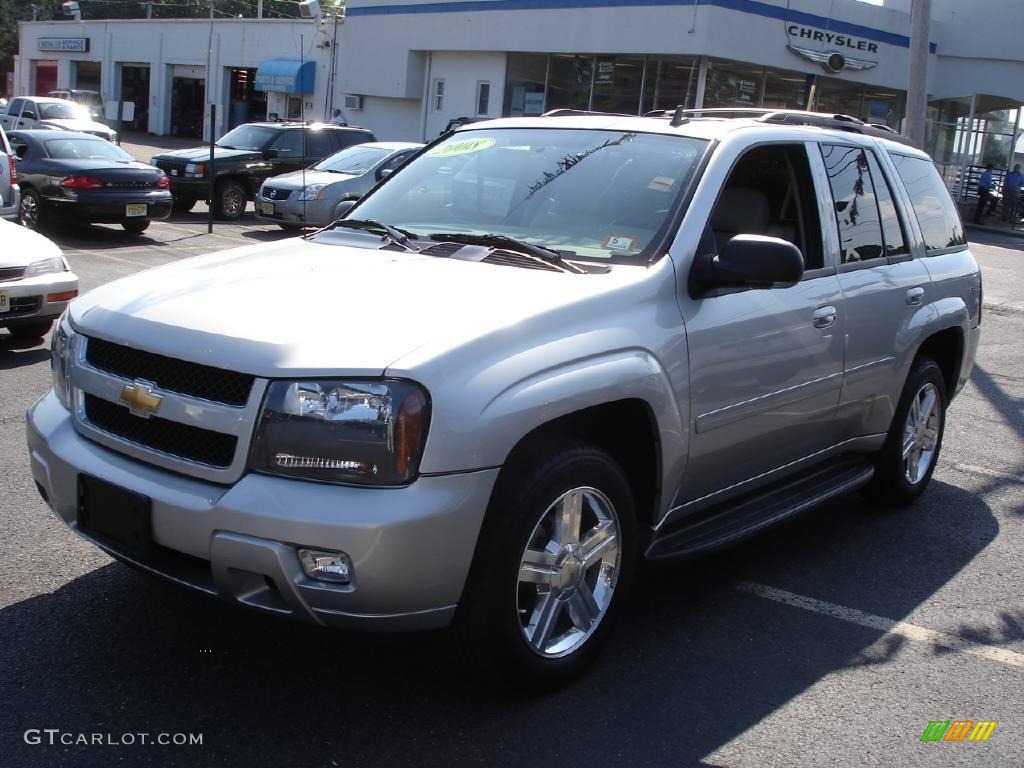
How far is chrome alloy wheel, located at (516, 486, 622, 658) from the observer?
3.42 m

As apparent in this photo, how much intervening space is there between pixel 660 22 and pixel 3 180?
19.0 metres

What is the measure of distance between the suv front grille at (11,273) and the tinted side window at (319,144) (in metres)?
12.3

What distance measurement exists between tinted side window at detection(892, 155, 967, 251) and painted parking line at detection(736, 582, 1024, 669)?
215cm

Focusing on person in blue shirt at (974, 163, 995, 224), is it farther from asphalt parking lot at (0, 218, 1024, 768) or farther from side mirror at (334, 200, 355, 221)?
side mirror at (334, 200, 355, 221)

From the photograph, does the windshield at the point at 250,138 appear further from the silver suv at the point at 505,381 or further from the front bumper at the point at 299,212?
the silver suv at the point at 505,381

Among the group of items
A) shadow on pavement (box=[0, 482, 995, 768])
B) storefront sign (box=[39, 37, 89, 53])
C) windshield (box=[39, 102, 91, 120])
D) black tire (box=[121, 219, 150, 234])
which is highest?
storefront sign (box=[39, 37, 89, 53])

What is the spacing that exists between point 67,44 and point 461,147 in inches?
2156

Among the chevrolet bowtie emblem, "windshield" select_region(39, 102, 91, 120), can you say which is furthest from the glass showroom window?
the chevrolet bowtie emblem

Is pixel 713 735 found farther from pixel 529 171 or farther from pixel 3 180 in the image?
pixel 3 180

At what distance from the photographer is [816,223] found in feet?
15.6

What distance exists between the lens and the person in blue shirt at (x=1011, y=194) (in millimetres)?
30547

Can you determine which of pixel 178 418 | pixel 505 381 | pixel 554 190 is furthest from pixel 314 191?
pixel 505 381

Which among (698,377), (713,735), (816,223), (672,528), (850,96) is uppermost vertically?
(850,96)

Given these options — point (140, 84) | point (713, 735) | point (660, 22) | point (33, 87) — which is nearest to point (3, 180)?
point (713, 735)
